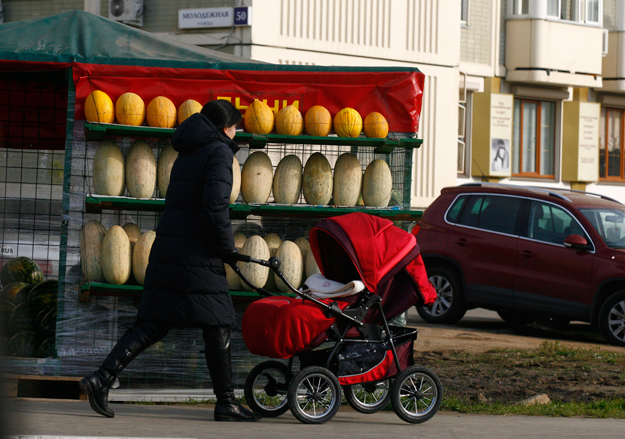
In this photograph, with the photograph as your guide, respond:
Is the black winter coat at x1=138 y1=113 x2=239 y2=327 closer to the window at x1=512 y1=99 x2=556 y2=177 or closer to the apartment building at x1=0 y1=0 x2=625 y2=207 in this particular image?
the apartment building at x1=0 y1=0 x2=625 y2=207

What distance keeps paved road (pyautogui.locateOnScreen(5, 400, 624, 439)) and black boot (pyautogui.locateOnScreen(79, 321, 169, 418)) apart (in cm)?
15

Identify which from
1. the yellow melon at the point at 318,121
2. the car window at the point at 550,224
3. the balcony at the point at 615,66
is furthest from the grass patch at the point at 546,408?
the balcony at the point at 615,66

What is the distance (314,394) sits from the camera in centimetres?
637

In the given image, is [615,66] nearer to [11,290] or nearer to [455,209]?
[455,209]

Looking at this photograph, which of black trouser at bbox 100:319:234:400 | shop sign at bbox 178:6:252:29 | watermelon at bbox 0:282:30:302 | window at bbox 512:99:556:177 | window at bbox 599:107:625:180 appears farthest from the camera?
window at bbox 599:107:625:180

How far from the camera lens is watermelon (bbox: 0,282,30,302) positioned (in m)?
8.81

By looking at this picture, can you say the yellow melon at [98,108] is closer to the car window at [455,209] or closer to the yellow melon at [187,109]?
the yellow melon at [187,109]

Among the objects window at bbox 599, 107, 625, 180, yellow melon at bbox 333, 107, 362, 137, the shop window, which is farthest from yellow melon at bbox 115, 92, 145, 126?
window at bbox 599, 107, 625, 180

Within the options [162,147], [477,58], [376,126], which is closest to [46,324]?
[162,147]

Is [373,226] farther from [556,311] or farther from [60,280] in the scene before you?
[556,311]

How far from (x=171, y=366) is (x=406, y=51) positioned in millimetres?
14066

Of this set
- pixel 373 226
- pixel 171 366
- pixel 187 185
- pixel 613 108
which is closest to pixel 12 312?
pixel 171 366

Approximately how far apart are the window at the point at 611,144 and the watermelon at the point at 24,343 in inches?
857

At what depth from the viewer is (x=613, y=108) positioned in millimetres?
27266
